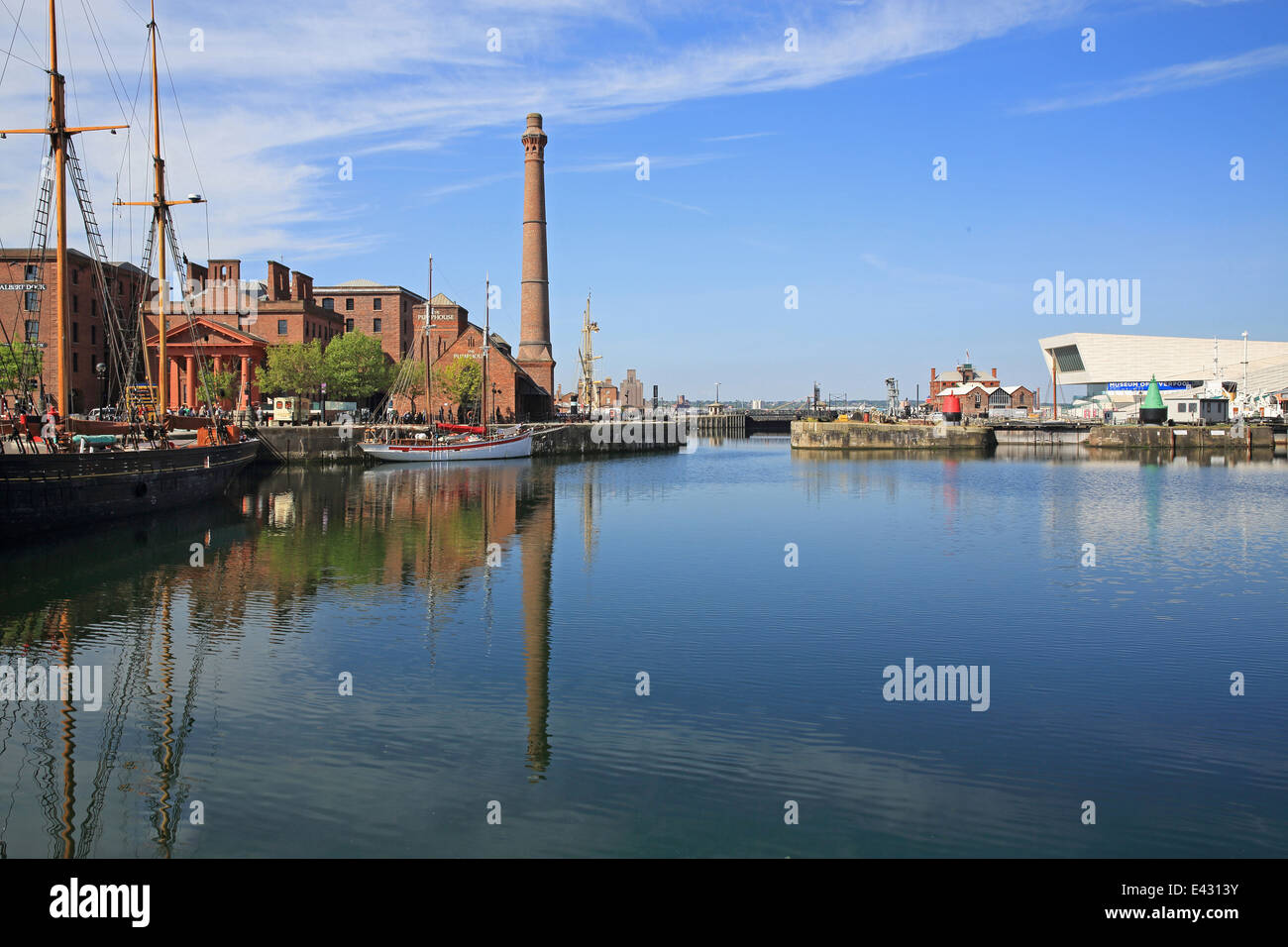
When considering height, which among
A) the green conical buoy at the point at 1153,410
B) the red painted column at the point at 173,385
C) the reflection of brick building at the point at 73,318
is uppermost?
the reflection of brick building at the point at 73,318

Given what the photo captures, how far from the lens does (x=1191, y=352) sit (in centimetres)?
15925

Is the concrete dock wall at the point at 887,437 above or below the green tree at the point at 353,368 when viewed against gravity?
below

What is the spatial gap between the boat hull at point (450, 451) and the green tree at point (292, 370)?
16036 millimetres

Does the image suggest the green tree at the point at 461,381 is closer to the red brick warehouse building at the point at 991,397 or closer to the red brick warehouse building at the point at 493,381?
the red brick warehouse building at the point at 493,381

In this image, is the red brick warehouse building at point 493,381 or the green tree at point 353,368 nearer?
the green tree at point 353,368

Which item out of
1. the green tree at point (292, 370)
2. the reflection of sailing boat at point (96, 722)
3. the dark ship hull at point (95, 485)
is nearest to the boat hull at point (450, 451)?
the green tree at point (292, 370)

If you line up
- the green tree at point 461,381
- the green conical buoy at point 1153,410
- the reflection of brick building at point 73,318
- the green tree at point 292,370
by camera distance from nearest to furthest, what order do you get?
1. the reflection of brick building at point 73,318
2. the green tree at point 292,370
3. the green tree at point 461,381
4. the green conical buoy at point 1153,410

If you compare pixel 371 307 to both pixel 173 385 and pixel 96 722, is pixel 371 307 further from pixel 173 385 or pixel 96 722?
pixel 96 722

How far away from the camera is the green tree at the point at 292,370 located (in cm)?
8856

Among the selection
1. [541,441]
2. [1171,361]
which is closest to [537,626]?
[541,441]
